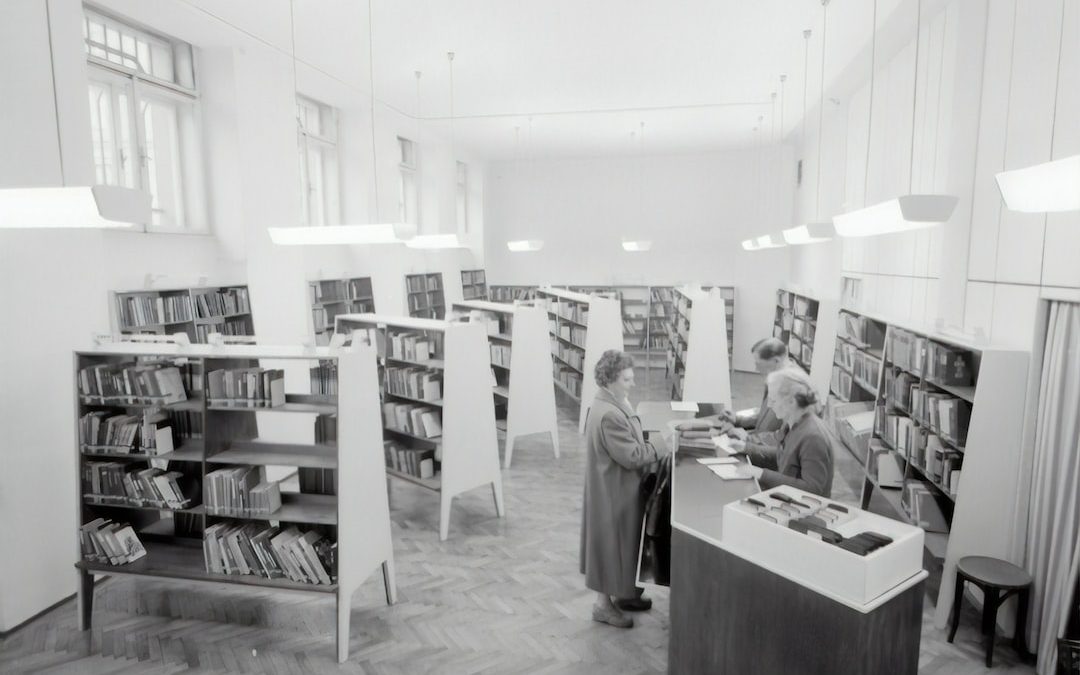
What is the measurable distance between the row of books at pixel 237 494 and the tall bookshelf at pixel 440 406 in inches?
62.9

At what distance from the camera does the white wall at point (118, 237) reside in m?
3.97

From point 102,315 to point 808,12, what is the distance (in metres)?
6.43

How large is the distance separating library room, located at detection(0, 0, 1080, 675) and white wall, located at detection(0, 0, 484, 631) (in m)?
0.03

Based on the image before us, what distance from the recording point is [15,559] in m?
3.98

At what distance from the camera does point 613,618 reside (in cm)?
395

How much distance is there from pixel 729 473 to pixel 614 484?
0.73 meters

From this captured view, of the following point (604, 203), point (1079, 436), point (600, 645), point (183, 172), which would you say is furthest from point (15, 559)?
point (604, 203)

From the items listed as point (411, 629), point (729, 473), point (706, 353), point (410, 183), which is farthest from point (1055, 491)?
point (410, 183)

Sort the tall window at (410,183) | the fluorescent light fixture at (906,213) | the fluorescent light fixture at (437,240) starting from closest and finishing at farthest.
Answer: the fluorescent light fixture at (906,213), the fluorescent light fixture at (437,240), the tall window at (410,183)

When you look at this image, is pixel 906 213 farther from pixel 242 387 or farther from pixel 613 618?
pixel 242 387

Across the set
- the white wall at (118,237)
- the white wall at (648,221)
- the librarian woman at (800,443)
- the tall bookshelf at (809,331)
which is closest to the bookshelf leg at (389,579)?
the white wall at (118,237)

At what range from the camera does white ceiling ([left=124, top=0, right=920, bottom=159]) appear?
580 cm

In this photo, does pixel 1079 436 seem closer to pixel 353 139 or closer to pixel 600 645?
pixel 600 645

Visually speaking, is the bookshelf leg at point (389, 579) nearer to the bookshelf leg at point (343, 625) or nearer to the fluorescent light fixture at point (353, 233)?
the bookshelf leg at point (343, 625)
